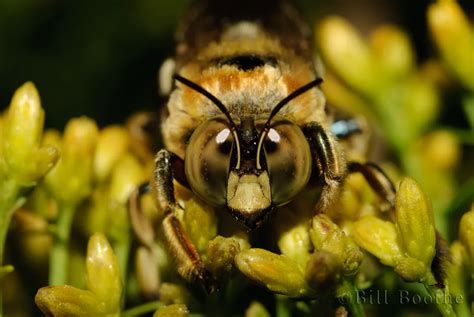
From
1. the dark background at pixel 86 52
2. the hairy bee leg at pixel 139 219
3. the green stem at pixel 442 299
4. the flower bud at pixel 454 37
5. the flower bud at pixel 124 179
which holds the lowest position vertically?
the green stem at pixel 442 299

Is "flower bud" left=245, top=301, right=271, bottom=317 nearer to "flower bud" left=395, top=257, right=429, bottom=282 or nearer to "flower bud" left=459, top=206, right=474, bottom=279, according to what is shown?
"flower bud" left=395, top=257, right=429, bottom=282

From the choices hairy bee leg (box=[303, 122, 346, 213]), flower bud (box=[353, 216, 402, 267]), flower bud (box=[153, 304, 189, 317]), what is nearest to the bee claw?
flower bud (box=[153, 304, 189, 317])

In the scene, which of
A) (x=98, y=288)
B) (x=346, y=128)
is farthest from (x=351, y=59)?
(x=98, y=288)

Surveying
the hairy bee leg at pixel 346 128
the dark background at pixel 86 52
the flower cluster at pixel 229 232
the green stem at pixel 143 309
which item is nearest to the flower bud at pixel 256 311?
the flower cluster at pixel 229 232

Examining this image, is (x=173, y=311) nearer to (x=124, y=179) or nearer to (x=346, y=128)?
(x=124, y=179)

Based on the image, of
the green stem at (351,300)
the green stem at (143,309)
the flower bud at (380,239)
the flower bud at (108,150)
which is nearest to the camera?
the green stem at (351,300)

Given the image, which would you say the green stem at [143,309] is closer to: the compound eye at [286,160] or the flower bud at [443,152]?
the compound eye at [286,160]

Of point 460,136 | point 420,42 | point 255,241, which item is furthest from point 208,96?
Result: point 420,42

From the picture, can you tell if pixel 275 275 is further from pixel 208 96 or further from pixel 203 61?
pixel 203 61
